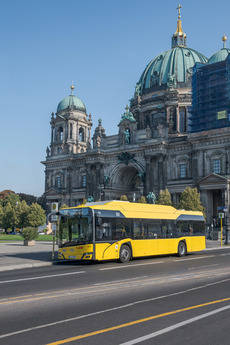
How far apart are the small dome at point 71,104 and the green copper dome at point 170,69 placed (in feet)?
42.0

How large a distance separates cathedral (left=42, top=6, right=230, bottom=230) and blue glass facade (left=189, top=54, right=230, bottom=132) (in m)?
1.56

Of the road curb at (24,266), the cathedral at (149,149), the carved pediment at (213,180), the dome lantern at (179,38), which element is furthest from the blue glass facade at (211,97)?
the road curb at (24,266)

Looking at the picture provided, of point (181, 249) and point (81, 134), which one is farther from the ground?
point (81, 134)

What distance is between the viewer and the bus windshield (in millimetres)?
19898

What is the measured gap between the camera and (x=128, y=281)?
14.0 m

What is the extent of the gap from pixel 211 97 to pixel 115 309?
60680 millimetres

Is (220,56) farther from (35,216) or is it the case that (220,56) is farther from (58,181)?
(35,216)

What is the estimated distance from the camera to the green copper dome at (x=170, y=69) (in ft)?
265

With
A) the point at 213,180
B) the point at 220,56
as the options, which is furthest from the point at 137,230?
the point at 220,56

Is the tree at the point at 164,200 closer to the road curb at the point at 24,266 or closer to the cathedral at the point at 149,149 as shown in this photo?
the cathedral at the point at 149,149

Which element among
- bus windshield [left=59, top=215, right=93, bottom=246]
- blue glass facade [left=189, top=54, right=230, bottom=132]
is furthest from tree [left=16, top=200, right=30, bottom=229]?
bus windshield [left=59, top=215, right=93, bottom=246]

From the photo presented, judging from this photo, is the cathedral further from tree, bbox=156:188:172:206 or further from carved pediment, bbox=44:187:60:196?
tree, bbox=156:188:172:206

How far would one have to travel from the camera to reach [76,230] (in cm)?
2042

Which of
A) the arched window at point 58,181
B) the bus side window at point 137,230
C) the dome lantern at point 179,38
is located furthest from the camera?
the dome lantern at point 179,38
